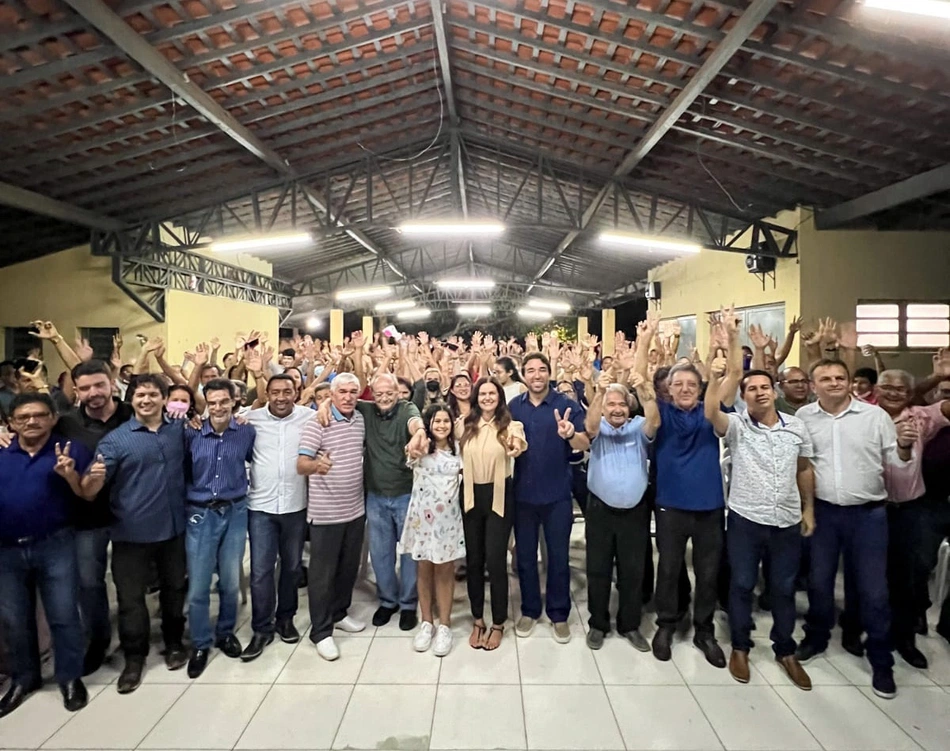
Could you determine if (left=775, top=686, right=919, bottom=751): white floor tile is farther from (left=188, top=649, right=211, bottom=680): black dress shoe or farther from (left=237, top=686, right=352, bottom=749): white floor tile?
(left=188, top=649, right=211, bottom=680): black dress shoe

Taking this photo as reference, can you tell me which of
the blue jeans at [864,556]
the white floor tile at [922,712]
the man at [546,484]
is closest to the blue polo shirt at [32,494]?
the man at [546,484]

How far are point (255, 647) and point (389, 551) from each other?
0.89 m

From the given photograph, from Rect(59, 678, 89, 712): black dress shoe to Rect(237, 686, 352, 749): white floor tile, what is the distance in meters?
0.86

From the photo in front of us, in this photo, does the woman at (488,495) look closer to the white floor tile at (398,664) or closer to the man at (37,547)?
the white floor tile at (398,664)

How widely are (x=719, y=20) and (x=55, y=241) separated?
9.85 metres

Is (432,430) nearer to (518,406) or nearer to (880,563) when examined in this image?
(518,406)

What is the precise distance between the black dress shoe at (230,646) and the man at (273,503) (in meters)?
0.05

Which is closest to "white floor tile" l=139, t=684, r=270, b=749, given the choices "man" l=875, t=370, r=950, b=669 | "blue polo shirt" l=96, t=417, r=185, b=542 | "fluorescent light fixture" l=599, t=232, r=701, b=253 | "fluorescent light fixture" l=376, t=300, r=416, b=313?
"blue polo shirt" l=96, t=417, r=185, b=542

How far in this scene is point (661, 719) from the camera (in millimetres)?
2701

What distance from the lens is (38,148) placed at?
255 inches

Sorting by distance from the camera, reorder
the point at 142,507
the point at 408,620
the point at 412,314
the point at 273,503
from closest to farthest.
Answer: the point at 142,507
the point at 273,503
the point at 408,620
the point at 412,314

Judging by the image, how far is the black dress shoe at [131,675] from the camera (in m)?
2.89

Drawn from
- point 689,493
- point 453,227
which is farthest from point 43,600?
point 453,227

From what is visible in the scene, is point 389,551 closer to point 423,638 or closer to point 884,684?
point 423,638
